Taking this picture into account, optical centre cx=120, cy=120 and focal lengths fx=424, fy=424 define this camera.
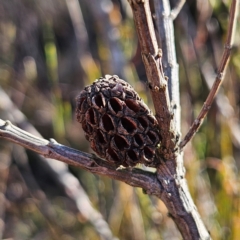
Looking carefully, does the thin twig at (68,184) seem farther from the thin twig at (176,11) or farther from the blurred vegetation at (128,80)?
the thin twig at (176,11)

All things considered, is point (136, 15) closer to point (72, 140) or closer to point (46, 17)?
point (46, 17)

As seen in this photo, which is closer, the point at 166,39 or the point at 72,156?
the point at 72,156

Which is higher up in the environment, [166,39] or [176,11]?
[176,11]

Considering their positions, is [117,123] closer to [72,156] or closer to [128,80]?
[72,156]

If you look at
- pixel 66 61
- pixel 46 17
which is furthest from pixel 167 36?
pixel 66 61

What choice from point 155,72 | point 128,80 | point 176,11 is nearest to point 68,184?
point 128,80

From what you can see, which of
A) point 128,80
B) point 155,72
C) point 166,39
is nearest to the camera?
point 155,72

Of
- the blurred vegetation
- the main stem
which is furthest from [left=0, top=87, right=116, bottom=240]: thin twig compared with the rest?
the main stem

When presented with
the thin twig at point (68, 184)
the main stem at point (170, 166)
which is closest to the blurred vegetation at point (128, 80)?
the thin twig at point (68, 184)
